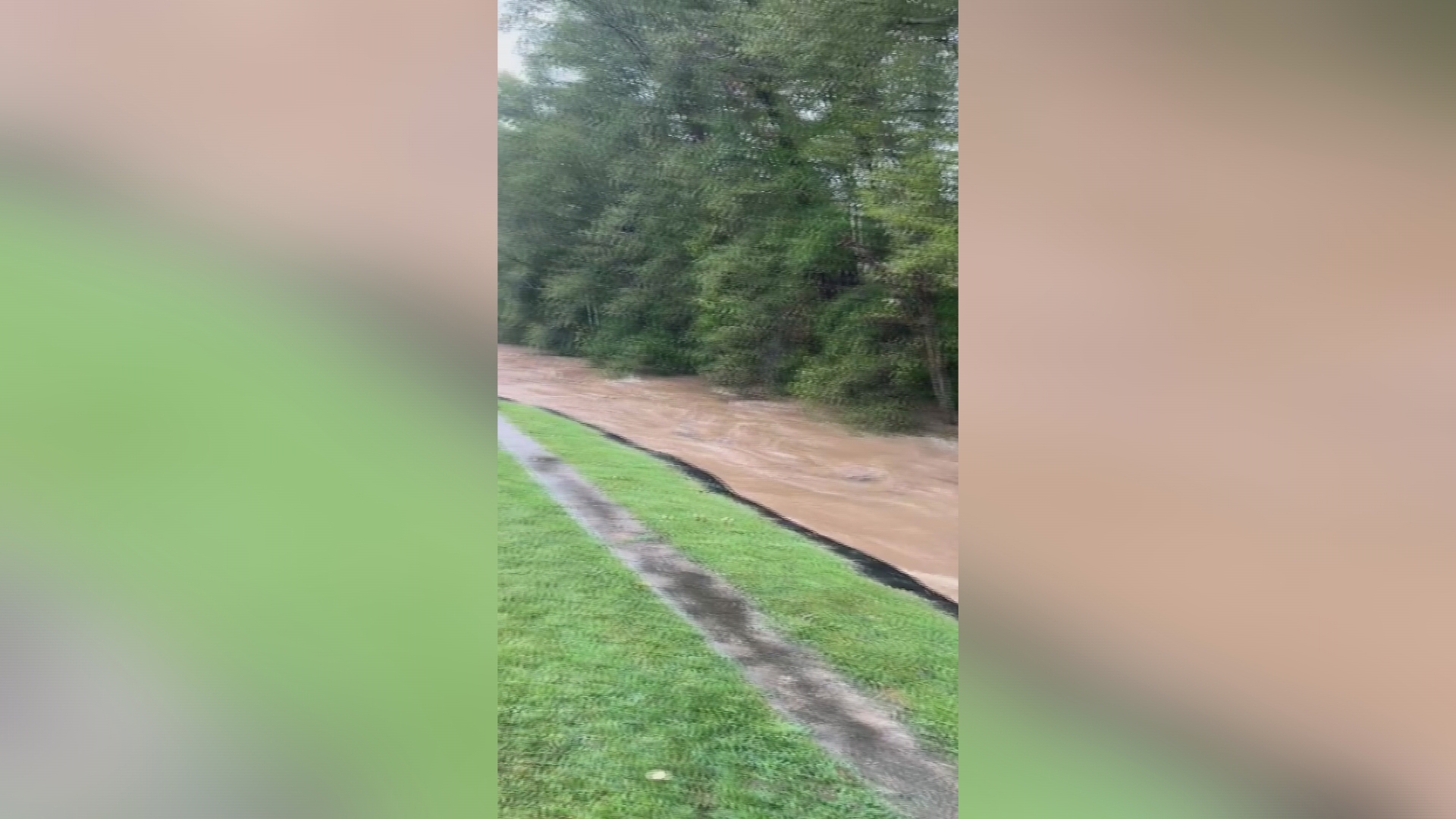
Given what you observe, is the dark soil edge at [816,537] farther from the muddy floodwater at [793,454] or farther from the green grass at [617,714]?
the green grass at [617,714]

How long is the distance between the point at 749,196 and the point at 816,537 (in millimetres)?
1128

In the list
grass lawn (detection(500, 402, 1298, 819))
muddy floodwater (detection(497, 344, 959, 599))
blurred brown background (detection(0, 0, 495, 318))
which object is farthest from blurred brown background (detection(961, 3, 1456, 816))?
blurred brown background (detection(0, 0, 495, 318))

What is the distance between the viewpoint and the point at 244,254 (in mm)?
1315

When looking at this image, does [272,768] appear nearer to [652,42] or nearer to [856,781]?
[856,781]

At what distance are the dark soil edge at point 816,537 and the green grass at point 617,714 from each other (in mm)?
376

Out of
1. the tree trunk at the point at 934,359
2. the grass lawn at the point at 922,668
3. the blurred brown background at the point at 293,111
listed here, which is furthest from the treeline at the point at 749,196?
the blurred brown background at the point at 293,111

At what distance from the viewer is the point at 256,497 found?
133 cm

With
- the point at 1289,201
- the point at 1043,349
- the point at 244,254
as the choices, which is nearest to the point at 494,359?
the point at 244,254

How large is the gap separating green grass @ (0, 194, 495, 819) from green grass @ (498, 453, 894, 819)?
1.63 feet

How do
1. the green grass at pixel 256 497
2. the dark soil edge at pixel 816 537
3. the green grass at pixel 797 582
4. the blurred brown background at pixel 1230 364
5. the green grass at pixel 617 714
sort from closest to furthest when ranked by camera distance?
the green grass at pixel 256 497 → the blurred brown background at pixel 1230 364 → the green grass at pixel 617 714 → the green grass at pixel 797 582 → the dark soil edge at pixel 816 537

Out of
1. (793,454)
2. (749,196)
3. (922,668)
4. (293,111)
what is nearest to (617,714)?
(922,668)

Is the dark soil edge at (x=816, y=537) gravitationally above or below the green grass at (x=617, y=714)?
above

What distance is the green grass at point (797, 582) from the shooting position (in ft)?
7.26

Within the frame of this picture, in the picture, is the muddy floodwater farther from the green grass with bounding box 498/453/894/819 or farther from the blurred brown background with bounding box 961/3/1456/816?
the blurred brown background with bounding box 961/3/1456/816
